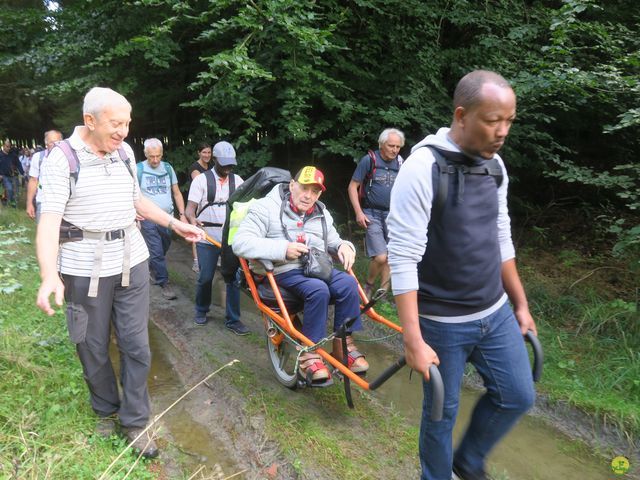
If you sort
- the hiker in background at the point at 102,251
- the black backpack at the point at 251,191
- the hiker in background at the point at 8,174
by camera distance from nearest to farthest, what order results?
the hiker in background at the point at 102,251 < the black backpack at the point at 251,191 < the hiker in background at the point at 8,174

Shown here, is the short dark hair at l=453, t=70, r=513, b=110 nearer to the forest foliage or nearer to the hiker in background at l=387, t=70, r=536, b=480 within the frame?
the hiker in background at l=387, t=70, r=536, b=480

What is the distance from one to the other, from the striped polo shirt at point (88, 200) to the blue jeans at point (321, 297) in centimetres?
114

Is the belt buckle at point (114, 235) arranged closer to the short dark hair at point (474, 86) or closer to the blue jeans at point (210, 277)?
the short dark hair at point (474, 86)

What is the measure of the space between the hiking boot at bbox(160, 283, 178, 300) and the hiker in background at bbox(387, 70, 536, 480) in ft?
14.0

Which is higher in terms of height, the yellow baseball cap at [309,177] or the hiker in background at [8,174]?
the yellow baseball cap at [309,177]

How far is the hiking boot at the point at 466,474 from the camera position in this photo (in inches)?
92.1

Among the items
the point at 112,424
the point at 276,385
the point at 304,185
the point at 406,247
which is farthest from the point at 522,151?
the point at 112,424

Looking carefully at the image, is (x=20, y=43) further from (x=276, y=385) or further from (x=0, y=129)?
(x=0, y=129)

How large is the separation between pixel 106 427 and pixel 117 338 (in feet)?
1.91

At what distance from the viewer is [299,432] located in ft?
10.4

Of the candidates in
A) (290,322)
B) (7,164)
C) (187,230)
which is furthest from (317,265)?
(7,164)

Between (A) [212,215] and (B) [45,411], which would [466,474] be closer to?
(B) [45,411]

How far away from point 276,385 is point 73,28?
27.1 feet

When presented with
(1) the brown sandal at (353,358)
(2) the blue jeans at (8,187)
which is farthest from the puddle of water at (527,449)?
(2) the blue jeans at (8,187)
